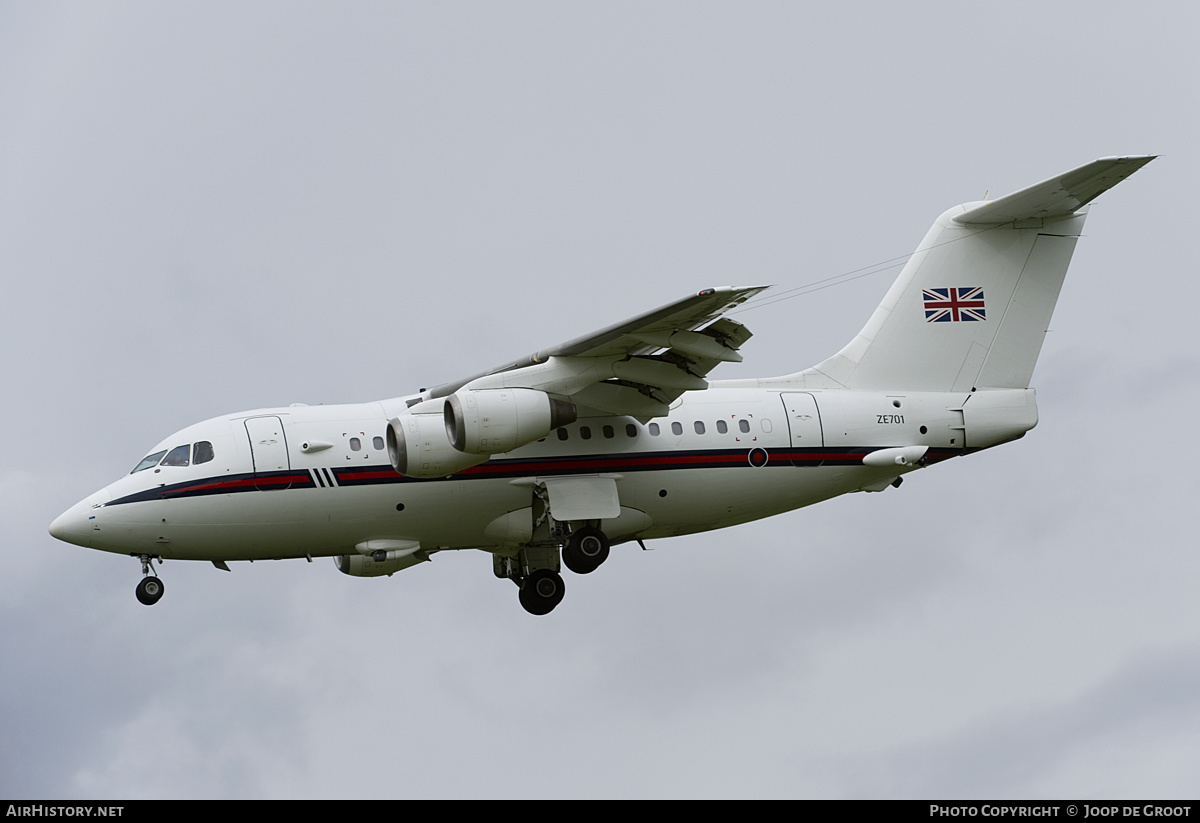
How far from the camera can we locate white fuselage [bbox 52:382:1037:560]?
22.1 metres

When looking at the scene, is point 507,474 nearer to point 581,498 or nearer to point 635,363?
point 581,498

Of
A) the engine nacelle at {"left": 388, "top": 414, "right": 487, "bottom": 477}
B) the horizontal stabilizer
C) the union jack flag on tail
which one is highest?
the horizontal stabilizer

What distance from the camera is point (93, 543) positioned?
22188 millimetres

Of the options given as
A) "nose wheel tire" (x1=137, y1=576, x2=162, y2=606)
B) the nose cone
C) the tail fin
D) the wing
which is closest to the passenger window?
the nose cone

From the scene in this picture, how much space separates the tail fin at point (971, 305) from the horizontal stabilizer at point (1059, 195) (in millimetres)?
22

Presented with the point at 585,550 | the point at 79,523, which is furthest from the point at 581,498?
the point at 79,523

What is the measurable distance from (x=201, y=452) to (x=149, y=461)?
27.9 inches

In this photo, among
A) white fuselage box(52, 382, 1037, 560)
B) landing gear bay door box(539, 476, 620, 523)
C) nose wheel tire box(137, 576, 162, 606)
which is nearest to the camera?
white fuselage box(52, 382, 1037, 560)

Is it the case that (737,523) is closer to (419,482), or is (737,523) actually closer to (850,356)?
(850,356)

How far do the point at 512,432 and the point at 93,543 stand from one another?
5.31m

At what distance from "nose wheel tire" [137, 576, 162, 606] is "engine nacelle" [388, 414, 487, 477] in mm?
3390

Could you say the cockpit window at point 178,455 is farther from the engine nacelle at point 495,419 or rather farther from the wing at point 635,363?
the engine nacelle at point 495,419

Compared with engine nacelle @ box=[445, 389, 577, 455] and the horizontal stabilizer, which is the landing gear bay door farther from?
the horizontal stabilizer

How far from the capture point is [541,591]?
2391 cm
